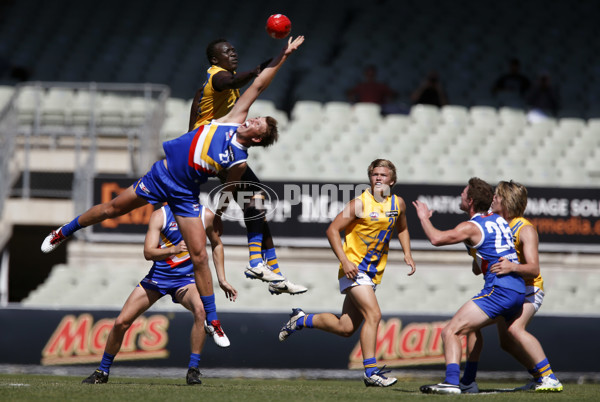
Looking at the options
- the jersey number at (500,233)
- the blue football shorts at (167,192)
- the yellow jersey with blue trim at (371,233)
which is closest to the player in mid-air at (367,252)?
the yellow jersey with blue trim at (371,233)

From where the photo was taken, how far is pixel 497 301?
23.3 feet

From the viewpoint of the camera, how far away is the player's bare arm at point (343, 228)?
24.7 feet

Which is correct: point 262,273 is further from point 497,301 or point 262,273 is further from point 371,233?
point 497,301

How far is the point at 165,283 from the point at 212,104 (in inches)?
69.5

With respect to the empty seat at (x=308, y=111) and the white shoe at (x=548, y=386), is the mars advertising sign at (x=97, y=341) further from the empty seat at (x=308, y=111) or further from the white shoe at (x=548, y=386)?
the empty seat at (x=308, y=111)

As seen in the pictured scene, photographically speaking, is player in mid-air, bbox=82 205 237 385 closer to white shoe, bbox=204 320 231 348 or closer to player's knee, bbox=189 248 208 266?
white shoe, bbox=204 320 231 348

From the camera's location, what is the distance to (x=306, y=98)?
15531 mm

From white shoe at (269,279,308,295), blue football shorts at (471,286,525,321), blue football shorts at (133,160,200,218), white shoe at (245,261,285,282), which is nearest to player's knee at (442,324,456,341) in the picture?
blue football shorts at (471,286,525,321)

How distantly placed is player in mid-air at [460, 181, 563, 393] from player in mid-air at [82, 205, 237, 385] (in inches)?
91.7

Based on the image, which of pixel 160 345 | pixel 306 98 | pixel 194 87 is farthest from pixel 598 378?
pixel 194 87

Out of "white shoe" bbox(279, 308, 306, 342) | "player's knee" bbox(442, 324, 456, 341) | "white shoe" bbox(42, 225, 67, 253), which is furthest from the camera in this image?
"white shoe" bbox(279, 308, 306, 342)

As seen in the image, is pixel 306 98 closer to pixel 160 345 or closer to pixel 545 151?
pixel 545 151

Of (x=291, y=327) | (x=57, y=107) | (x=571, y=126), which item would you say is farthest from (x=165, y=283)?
(x=571, y=126)

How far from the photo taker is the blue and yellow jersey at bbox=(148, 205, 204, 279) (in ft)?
26.3
